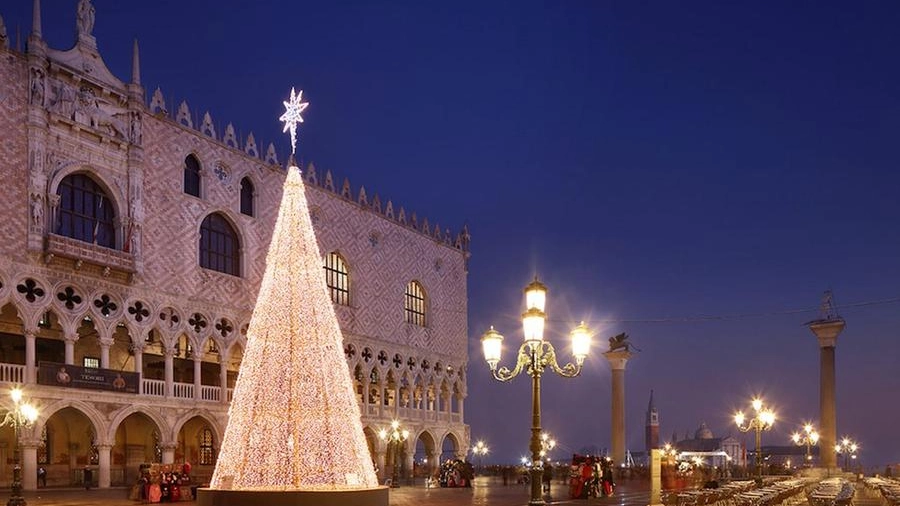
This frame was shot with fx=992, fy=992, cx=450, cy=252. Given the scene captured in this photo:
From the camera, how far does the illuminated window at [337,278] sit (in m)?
38.4

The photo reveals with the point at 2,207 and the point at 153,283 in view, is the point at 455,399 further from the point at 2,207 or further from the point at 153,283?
the point at 2,207

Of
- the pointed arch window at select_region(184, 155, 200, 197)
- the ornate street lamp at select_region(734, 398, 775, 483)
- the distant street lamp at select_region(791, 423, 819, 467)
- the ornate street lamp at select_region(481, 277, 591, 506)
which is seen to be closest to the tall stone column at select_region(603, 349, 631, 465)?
the ornate street lamp at select_region(734, 398, 775, 483)

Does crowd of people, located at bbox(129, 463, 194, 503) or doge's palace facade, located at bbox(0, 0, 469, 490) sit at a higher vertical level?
doge's palace facade, located at bbox(0, 0, 469, 490)

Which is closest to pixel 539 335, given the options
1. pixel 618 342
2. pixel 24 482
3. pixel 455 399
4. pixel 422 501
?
pixel 422 501

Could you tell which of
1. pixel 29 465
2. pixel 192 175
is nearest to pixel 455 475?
pixel 192 175

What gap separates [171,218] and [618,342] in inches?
638

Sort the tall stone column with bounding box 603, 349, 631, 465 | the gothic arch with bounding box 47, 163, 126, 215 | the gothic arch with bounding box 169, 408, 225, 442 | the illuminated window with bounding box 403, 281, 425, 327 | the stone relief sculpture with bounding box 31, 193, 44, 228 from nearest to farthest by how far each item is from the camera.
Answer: the stone relief sculpture with bounding box 31, 193, 44, 228 < the gothic arch with bounding box 47, 163, 126, 215 < the gothic arch with bounding box 169, 408, 225, 442 < the tall stone column with bounding box 603, 349, 631, 465 < the illuminated window with bounding box 403, 281, 425, 327

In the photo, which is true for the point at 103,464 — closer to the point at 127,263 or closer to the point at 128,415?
the point at 128,415

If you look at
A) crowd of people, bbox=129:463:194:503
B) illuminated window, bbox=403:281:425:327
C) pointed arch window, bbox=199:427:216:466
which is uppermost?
illuminated window, bbox=403:281:425:327

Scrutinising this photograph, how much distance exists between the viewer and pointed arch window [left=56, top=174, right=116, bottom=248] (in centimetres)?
2816

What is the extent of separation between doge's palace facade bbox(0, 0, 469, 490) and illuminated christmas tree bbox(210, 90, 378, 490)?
1263 centimetres

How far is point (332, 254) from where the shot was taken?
38.7m

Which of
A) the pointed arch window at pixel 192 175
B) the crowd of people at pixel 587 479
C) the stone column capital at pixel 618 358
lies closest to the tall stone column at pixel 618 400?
the stone column capital at pixel 618 358

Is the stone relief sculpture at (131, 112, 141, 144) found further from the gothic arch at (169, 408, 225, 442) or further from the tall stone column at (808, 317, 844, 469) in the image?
the tall stone column at (808, 317, 844, 469)
